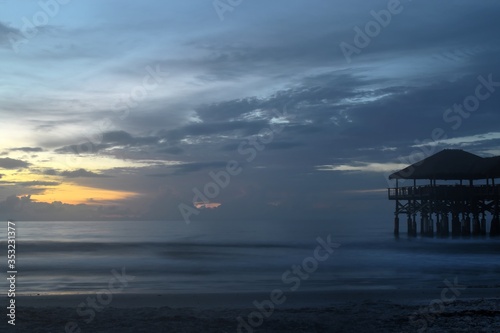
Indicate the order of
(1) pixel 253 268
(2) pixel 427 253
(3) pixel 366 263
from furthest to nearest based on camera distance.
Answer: (2) pixel 427 253 < (3) pixel 366 263 < (1) pixel 253 268

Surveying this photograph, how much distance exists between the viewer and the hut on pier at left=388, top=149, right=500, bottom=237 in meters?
39.4

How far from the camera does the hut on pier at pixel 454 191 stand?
39406 millimetres

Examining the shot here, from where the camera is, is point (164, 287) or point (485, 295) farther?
point (164, 287)

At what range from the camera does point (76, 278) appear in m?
21.6

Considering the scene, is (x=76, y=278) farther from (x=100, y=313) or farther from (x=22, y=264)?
(x=100, y=313)

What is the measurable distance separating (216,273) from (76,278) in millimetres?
6089

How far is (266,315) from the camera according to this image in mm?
11773

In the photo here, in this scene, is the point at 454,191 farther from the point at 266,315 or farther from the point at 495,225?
the point at 266,315

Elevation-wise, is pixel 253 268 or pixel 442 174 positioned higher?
pixel 442 174

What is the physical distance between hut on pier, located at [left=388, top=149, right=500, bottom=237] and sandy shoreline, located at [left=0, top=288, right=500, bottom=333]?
2588 cm

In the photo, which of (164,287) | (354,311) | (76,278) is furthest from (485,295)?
(76,278)

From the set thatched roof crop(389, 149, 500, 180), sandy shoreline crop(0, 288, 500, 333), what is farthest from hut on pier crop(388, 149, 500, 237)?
sandy shoreline crop(0, 288, 500, 333)

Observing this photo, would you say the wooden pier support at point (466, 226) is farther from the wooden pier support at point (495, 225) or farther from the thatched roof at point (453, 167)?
the thatched roof at point (453, 167)

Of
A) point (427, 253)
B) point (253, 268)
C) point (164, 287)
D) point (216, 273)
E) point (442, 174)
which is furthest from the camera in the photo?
point (442, 174)
